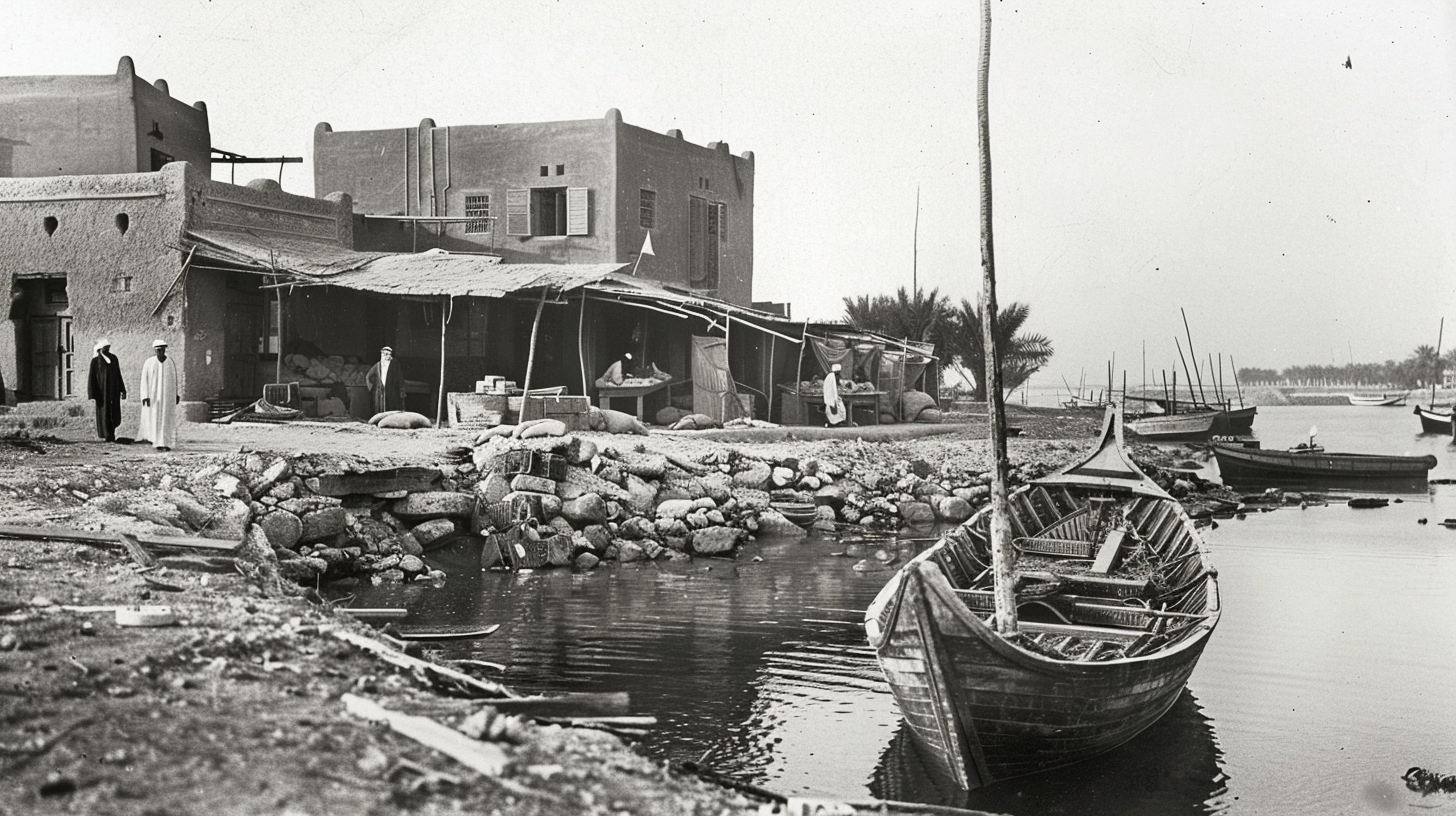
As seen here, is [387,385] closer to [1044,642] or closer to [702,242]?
[702,242]

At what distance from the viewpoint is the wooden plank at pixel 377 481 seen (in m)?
12.6

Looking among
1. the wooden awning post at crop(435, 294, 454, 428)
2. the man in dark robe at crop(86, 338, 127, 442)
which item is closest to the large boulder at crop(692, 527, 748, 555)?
the wooden awning post at crop(435, 294, 454, 428)

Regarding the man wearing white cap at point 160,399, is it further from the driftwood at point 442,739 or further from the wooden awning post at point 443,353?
the driftwood at point 442,739

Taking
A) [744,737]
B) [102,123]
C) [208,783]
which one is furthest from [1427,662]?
[102,123]

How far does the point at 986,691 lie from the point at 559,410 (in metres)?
12.0

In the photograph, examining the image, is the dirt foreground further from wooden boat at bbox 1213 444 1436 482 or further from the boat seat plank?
wooden boat at bbox 1213 444 1436 482

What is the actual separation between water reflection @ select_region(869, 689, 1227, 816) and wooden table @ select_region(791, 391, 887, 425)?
49.8 feet

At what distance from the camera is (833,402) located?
21906mm

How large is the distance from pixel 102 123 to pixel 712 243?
1246 centimetres

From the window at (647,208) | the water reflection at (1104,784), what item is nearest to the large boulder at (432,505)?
the water reflection at (1104,784)

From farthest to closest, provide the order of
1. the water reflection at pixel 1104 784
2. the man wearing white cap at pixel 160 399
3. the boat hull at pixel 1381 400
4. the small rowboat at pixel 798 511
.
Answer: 1. the boat hull at pixel 1381 400
2. the small rowboat at pixel 798 511
3. the man wearing white cap at pixel 160 399
4. the water reflection at pixel 1104 784

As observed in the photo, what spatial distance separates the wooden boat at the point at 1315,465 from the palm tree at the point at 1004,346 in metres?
10.6

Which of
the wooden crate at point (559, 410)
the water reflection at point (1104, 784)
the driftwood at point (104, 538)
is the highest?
the wooden crate at point (559, 410)

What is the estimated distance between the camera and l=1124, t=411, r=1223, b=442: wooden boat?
3766cm
